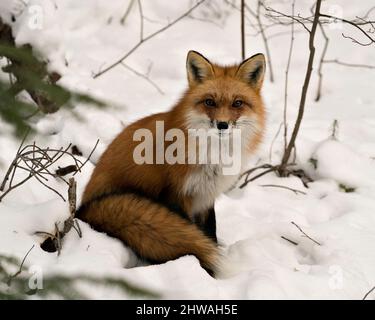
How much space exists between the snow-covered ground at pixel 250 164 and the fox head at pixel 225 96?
817mm

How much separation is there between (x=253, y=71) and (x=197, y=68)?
365 millimetres

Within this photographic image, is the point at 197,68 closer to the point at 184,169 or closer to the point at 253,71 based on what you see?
the point at 253,71

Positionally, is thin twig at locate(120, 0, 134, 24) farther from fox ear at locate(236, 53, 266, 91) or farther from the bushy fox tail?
the bushy fox tail

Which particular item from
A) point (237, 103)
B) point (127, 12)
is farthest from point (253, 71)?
point (127, 12)

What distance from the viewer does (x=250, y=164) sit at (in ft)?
15.4

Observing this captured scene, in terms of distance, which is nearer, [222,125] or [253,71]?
[222,125]

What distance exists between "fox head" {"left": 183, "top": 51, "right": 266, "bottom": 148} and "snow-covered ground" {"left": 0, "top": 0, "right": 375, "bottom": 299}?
82 centimetres

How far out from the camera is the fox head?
3213mm

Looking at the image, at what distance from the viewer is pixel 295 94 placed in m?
5.77

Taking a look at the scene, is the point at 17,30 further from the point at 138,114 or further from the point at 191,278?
the point at 191,278

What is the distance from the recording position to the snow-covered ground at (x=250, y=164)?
276 cm

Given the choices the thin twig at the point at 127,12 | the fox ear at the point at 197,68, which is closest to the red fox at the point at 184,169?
the fox ear at the point at 197,68

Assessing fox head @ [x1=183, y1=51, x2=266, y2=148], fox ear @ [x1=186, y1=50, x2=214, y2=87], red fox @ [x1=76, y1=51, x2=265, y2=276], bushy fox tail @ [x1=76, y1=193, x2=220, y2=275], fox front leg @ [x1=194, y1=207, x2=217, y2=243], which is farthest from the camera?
fox front leg @ [x1=194, y1=207, x2=217, y2=243]

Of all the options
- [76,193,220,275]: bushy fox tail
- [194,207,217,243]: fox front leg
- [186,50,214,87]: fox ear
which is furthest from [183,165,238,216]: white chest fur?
[186,50,214,87]: fox ear
